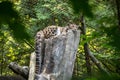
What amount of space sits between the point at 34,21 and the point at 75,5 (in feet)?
26.6

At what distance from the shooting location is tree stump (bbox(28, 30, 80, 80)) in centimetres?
679

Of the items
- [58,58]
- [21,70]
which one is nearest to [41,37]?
[58,58]

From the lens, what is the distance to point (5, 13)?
1.60 m

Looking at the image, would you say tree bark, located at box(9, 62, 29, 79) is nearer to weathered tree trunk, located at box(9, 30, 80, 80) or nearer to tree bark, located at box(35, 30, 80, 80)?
weathered tree trunk, located at box(9, 30, 80, 80)

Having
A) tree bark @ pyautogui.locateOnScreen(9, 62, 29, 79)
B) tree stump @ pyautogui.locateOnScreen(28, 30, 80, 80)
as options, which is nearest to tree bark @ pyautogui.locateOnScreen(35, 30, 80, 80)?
tree stump @ pyautogui.locateOnScreen(28, 30, 80, 80)

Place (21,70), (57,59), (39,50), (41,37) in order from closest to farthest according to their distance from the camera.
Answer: (57,59) < (39,50) < (41,37) < (21,70)

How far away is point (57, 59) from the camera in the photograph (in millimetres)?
6855

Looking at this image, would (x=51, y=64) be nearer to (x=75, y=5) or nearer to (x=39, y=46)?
(x=39, y=46)

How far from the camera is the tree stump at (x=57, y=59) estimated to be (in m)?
6.79

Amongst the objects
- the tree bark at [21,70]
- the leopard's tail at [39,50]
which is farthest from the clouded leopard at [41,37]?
the tree bark at [21,70]

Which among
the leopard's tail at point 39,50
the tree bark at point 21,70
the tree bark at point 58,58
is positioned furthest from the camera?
the tree bark at point 21,70

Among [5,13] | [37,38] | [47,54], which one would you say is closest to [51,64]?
[47,54]

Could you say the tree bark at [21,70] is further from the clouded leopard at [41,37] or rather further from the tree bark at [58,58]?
the tree bark at [58,58]

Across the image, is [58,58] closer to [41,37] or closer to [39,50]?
[39,50]
